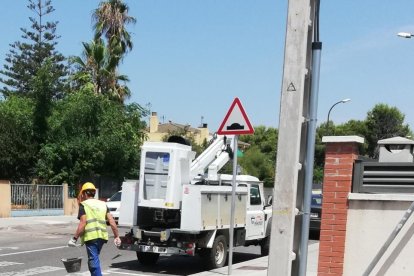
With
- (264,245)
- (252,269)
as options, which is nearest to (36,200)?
(264,245)

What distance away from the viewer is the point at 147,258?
43.2 feet

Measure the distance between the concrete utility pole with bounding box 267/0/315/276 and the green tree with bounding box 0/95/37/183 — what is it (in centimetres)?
2622

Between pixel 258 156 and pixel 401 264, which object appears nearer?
pixel 401 264

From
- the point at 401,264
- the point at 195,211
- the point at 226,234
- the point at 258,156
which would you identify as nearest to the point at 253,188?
the point at 226,234

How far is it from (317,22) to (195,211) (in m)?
7.38

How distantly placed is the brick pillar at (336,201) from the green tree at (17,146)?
2385 cm

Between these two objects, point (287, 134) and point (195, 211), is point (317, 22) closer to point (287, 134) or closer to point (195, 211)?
point (287, 134)

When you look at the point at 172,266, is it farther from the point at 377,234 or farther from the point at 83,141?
the point at 83,141

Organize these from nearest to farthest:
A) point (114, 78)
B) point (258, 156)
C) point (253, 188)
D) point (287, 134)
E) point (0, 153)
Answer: point (287, 134) < point (253, 188) < point (0, 153) < point (114, 78) < point (258, 156)

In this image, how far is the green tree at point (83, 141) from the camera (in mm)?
29281

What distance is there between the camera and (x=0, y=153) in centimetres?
2883

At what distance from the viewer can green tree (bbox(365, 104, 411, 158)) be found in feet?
213

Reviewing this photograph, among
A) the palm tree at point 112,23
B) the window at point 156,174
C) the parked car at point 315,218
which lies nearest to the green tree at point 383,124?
the palm tree at point 112,23

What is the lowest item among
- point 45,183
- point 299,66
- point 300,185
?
point 45,183
